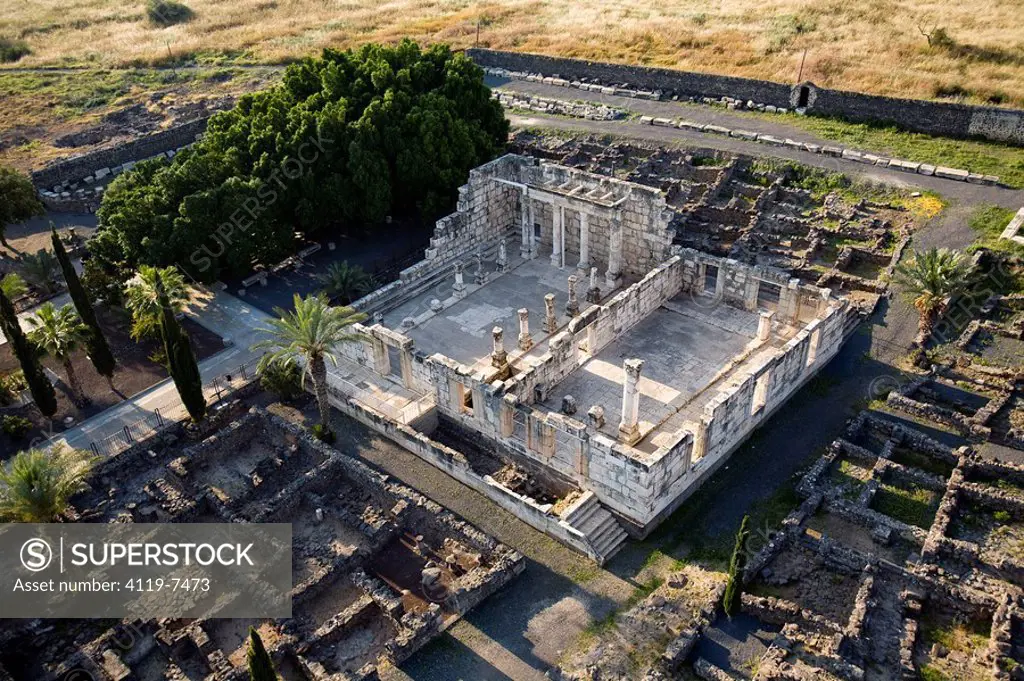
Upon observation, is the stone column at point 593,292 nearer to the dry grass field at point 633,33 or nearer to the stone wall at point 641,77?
the stone wall at point 641,77

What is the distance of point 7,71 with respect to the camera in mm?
90125

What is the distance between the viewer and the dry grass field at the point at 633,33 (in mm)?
67438

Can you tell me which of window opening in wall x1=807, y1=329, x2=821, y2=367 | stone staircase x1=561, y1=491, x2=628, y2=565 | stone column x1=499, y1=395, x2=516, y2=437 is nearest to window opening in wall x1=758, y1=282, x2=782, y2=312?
window opening in wall x1=807, y1=329, x2=821, y2=367

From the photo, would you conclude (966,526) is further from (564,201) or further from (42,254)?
→ (42,254)

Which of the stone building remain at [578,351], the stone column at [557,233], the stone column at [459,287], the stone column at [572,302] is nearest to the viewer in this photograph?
the stone building remain at [578,351]

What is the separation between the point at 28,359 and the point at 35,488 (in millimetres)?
8413

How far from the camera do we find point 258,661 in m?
21.2

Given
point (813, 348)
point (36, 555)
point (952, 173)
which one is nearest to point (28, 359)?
point (36, 555)

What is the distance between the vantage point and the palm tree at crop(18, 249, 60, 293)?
46713 millimetres

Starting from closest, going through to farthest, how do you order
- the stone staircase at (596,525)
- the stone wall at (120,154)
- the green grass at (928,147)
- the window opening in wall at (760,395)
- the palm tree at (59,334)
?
the stone staircase at (596,525) → the window opening in wall at (760,395) → the palm tree at (59,334) → the green grass at (928,147) → the stone wall at (120,154)

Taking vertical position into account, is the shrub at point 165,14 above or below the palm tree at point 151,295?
above

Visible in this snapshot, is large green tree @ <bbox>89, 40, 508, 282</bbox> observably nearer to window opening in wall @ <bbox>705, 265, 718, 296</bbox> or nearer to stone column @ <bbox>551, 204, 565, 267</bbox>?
stone column @ <bbox>551, 204, 565, 267</bbox>

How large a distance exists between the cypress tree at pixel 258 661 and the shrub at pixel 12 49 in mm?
97948

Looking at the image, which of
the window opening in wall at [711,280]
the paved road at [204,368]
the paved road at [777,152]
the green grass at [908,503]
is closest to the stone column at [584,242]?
the window opening in wall at [711,280]
